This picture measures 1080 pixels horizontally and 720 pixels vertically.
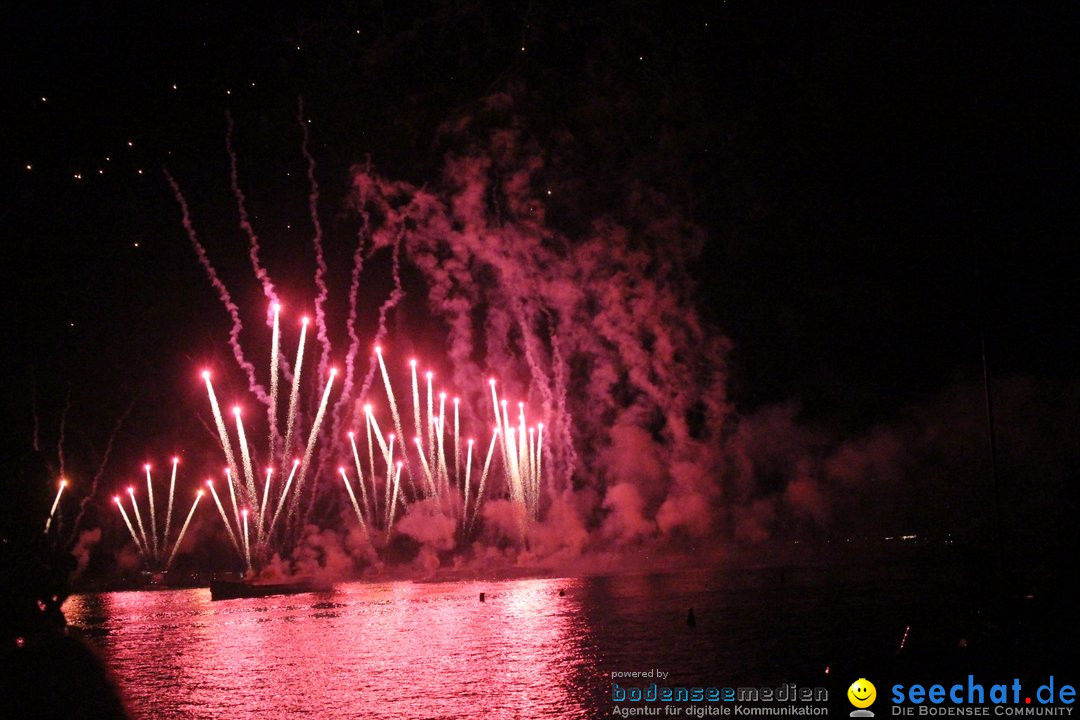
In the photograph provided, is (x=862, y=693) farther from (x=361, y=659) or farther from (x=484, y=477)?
(x=484, y=477)

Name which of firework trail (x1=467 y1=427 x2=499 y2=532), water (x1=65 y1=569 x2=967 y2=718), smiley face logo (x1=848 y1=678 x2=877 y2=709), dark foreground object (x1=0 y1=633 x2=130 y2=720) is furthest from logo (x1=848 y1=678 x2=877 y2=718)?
firework trail (x1=467 y1=427 x2=499 y2=532)

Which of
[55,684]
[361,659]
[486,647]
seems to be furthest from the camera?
[486,647]

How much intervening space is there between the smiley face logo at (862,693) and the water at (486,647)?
304 centimetres

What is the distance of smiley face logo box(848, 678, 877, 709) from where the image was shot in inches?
307

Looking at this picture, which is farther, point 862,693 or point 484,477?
point 484,477

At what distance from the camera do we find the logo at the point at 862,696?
7.75m

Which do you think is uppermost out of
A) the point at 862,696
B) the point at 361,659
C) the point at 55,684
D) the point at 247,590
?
the point at 862,696

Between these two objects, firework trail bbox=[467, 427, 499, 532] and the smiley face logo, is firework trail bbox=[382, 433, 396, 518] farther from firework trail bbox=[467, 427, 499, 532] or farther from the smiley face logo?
the smiley face logo

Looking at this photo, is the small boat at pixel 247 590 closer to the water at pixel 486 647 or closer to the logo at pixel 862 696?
the water at pixel 486 647

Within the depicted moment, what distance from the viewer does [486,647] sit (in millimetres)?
19719

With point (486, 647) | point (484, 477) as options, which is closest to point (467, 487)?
point (484, 477)

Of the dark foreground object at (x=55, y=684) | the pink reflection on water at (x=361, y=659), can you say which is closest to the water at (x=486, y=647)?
the pink reflection on water at (x=361, y=659)

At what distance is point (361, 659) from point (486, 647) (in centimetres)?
266

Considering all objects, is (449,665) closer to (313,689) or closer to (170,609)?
(313,689)
